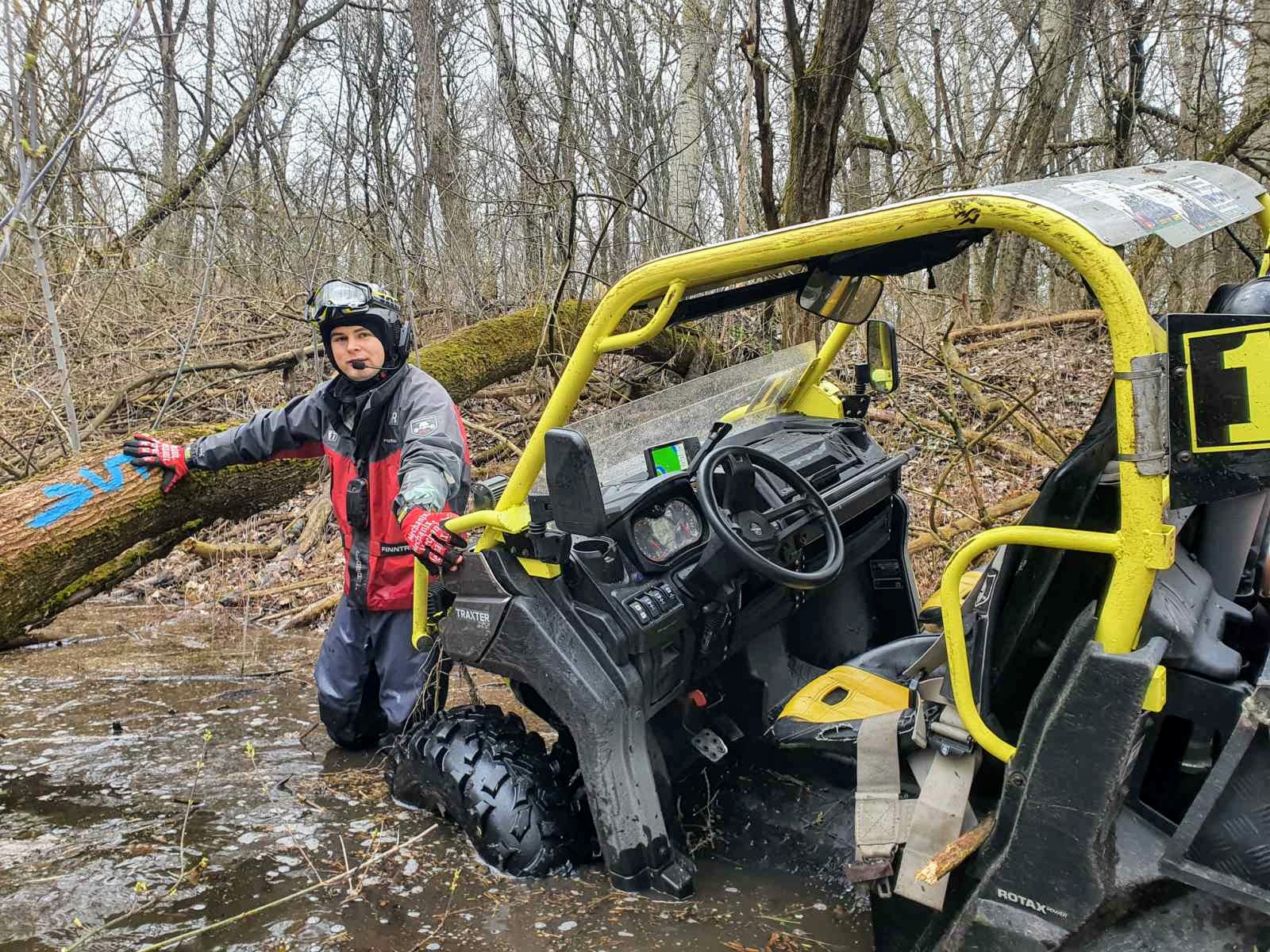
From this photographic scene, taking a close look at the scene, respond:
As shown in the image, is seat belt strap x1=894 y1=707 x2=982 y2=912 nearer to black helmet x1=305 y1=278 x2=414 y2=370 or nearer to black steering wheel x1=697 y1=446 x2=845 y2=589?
black steering wheel x1=697 y1=446 x2=845 y2=589

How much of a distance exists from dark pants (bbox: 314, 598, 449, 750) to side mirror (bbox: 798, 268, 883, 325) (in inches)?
77.8

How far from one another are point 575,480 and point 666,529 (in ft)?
1.85

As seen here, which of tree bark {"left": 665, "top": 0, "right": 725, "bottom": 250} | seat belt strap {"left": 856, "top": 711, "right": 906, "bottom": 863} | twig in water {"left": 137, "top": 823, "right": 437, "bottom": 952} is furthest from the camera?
tree bark {"left": 665, "top": 0, "right": 725, "bottom": 250}

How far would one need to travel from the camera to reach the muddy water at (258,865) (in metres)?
2.52

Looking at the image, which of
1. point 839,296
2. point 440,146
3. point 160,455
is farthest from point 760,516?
point 440,146

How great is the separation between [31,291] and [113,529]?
4.29 meters

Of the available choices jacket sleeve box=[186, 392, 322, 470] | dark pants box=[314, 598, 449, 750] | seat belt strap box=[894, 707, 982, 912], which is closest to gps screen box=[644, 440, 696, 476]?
seat belt strap box=[894, 707, 982, 912]

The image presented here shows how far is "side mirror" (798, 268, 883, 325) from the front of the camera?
281 centimetres

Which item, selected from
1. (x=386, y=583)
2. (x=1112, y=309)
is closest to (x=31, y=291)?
(x=386, y=583)

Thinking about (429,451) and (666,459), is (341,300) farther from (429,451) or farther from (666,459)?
(666,459)

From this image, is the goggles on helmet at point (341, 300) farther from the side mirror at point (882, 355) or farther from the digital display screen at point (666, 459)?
the side mirror at point (882, 355)

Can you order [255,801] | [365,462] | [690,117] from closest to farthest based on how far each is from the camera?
[255,801] → [365,462] → [690,117]

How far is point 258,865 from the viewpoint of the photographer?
2902 millimetres

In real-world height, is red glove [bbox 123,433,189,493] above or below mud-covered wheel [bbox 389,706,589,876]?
above
